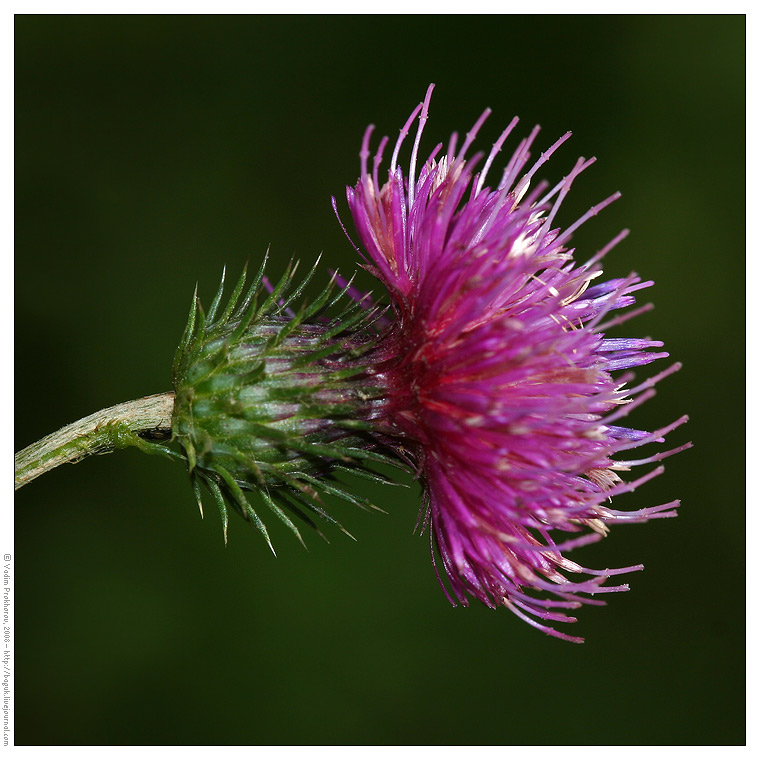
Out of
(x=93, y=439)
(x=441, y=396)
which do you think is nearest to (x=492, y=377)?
(x=441, y=396)

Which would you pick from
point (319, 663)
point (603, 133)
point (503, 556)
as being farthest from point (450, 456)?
point (603, 133)

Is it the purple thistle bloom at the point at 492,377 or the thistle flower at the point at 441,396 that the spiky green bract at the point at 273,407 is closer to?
the thistle flower at the point at 441,396

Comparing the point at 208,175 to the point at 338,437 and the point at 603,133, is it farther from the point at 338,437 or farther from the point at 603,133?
the point at 338,437

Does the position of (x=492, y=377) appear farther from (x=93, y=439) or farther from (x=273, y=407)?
(x=93, y=439)

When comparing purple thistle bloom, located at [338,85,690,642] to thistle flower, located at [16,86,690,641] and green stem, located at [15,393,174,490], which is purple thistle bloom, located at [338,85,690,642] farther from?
green stem, located at [15,393,174,490]

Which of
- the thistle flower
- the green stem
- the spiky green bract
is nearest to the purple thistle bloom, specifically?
the thistle flower

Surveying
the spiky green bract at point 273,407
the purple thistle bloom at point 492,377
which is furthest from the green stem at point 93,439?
the purple thistle bloom at point 492,377
